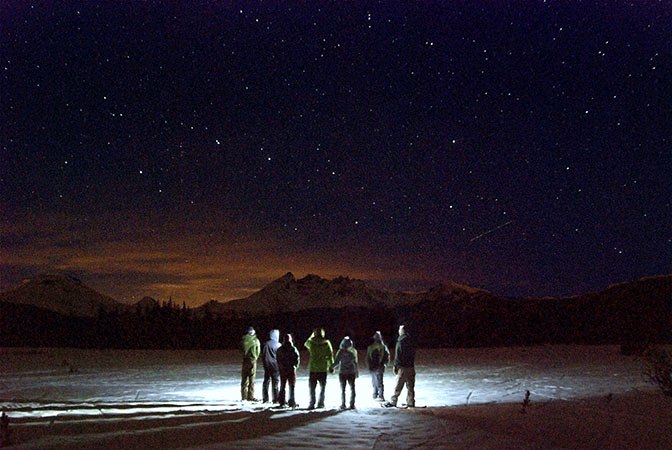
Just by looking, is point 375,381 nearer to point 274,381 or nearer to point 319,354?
point 274,381

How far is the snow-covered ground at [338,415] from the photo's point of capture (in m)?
9.45

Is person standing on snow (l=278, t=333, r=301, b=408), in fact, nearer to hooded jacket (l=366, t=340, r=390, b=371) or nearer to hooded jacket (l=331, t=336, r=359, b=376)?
hooded jacket (l=331, t=336, r=359, b=376)

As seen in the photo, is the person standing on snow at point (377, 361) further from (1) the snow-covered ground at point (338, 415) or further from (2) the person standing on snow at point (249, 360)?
(2) the person standing on snow at point (249, 360)

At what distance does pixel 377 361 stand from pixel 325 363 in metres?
1.77

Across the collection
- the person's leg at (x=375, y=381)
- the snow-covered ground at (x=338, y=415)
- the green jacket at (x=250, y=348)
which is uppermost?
the green jacket at (x=250, y=348)

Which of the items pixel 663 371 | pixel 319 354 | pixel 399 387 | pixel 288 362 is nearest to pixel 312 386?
pixel 319 354

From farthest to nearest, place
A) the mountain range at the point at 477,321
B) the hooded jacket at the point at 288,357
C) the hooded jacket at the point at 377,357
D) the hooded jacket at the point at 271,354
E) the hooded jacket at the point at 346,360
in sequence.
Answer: the mountain range at the point at 477,321, the hooded jacket at the point at 377,357, the hooded jacket at the point at 271,354, the hooded jacket at the point at 288,357, the hooded jacket at the point at 346,360

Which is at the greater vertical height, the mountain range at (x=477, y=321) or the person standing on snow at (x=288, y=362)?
the mountain range at (x=477, y=321)

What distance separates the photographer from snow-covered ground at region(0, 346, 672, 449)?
945cm

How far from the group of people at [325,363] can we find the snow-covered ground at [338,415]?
469 mm

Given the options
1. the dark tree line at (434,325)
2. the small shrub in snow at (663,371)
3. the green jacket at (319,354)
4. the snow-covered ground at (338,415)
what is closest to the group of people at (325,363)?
the green jacket at (319,354)

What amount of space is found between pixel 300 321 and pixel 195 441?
104 meters

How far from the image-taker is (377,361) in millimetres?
15445

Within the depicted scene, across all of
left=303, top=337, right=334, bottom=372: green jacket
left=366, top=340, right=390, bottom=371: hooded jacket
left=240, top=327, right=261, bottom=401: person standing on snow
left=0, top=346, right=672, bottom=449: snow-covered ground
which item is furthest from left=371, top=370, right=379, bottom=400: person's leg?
left=240, top=327, right=261, bottom=401: person standing on snow
